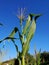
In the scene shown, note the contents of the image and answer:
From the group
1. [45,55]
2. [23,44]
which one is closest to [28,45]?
[23,44]

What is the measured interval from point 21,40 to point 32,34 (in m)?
0.22

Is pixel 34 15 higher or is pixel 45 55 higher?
pixel 34 15

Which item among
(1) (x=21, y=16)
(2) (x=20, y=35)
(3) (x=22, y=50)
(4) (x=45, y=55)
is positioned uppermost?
(1) (x=21, y=16)

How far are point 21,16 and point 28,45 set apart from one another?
0.54 meters

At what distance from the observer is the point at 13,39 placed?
166 inches

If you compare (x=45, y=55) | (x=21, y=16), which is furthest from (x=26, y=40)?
(x=45, y=55)

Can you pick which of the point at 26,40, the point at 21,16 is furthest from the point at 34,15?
the point at 26,40

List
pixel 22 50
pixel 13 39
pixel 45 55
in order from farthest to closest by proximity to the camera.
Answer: pixel 45 55 < pixel 13 39 < pixel 22 50

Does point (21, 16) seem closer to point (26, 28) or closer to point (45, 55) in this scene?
point (26, 28)

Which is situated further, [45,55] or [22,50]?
[45,55]

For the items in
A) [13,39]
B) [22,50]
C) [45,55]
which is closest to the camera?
[22,50]

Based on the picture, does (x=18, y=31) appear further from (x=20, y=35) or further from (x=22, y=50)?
(x=22, y=50)

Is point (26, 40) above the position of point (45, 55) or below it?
above

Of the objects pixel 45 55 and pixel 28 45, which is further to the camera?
pixel 45 55
